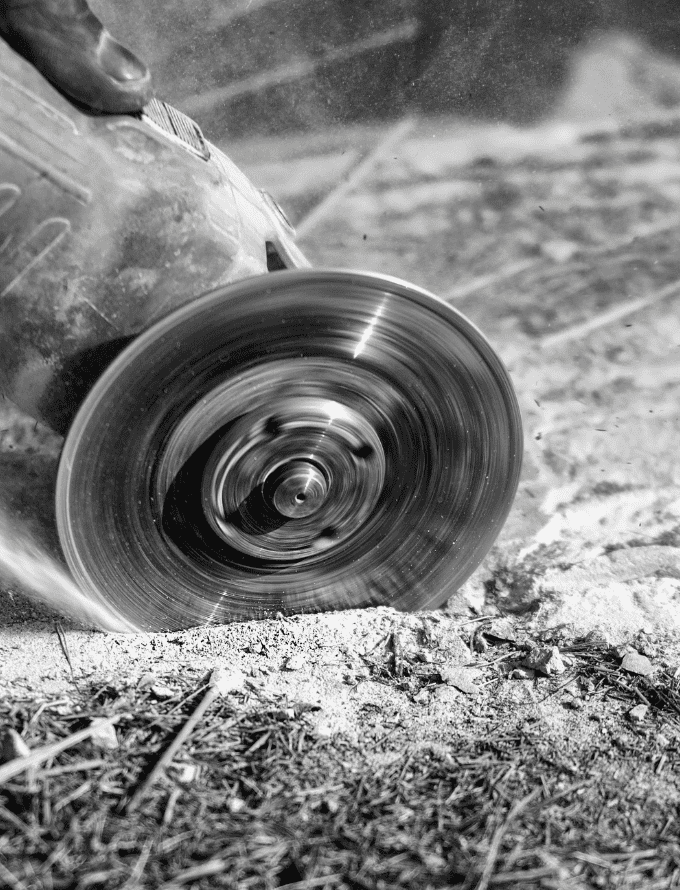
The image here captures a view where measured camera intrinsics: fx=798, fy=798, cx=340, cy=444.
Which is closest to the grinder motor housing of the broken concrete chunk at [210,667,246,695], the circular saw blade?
the circular saw blade

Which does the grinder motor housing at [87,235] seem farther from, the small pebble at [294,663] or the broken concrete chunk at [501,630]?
the broken concrete chunk at [501,630]

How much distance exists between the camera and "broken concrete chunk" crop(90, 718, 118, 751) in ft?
4.77

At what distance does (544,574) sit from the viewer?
8.67 ft

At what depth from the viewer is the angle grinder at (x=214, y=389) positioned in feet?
6.09

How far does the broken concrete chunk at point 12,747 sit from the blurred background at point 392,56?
262 cm

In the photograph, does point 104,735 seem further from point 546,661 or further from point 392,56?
point 392,56

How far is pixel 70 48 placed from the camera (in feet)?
5.86

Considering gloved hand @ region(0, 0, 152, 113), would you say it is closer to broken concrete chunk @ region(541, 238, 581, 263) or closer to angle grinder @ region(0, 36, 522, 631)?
angle grinder @ region(0, 36, 522, 631)

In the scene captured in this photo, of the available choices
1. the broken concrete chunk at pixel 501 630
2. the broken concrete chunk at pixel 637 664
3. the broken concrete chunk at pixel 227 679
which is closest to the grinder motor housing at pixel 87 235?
the broken concrete chunk at pixel 227 679

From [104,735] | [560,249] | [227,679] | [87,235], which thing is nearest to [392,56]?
[560,249]

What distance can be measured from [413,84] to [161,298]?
197 cm

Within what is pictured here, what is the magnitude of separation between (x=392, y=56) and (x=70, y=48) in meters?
1.89

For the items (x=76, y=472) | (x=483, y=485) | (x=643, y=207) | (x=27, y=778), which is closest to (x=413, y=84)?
(x=643, y=207)

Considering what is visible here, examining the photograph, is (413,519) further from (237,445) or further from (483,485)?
(237,445)
